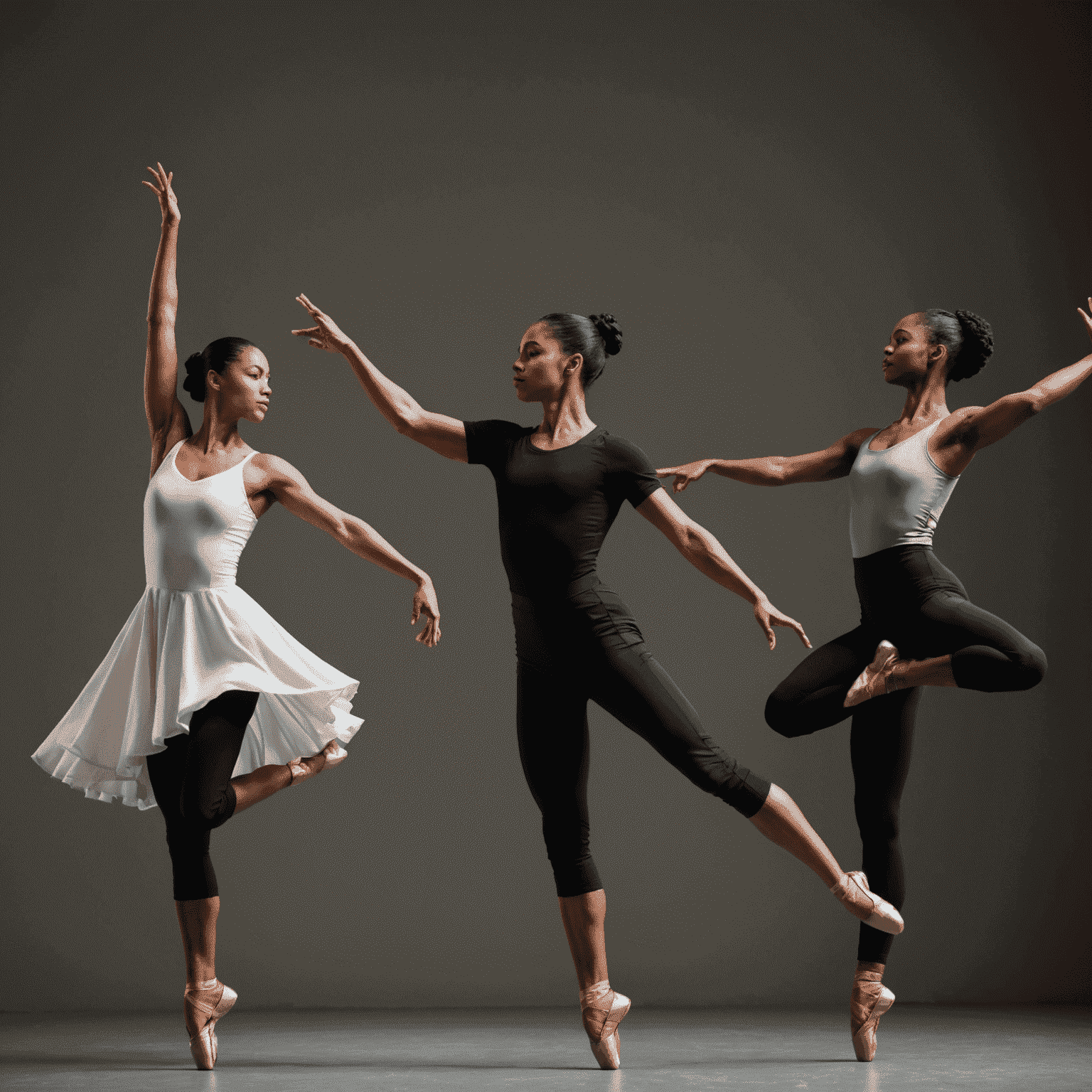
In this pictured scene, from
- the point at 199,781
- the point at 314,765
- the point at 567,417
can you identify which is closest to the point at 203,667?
the point at 199,781

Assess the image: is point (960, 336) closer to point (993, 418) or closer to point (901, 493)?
point (993, 418)

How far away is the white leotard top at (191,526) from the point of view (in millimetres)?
3656

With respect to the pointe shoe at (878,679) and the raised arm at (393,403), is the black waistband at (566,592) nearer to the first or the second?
the raised arm at (393,403)

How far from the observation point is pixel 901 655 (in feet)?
12.3

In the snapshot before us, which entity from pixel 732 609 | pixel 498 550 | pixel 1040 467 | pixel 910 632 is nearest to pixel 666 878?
pixel 732 609

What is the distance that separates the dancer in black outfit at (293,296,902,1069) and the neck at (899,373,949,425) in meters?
0.75

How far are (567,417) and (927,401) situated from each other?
1052mm

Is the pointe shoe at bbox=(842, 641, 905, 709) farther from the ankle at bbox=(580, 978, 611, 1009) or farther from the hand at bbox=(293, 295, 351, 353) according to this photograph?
the hand at bbox=(293, 295, 351, 353)

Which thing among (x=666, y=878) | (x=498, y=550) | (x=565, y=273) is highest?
(x=565, y=273)

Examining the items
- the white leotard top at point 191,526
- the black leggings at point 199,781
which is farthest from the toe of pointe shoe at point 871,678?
the white leotard top at point 191,526

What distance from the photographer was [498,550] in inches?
201

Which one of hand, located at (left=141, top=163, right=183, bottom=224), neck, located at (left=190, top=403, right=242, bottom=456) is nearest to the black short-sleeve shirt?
neck, located at (left=190, top=403, right=242, bottom=456)

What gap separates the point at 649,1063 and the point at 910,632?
1.38 metres

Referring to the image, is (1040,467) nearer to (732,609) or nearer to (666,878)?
(732,609)
